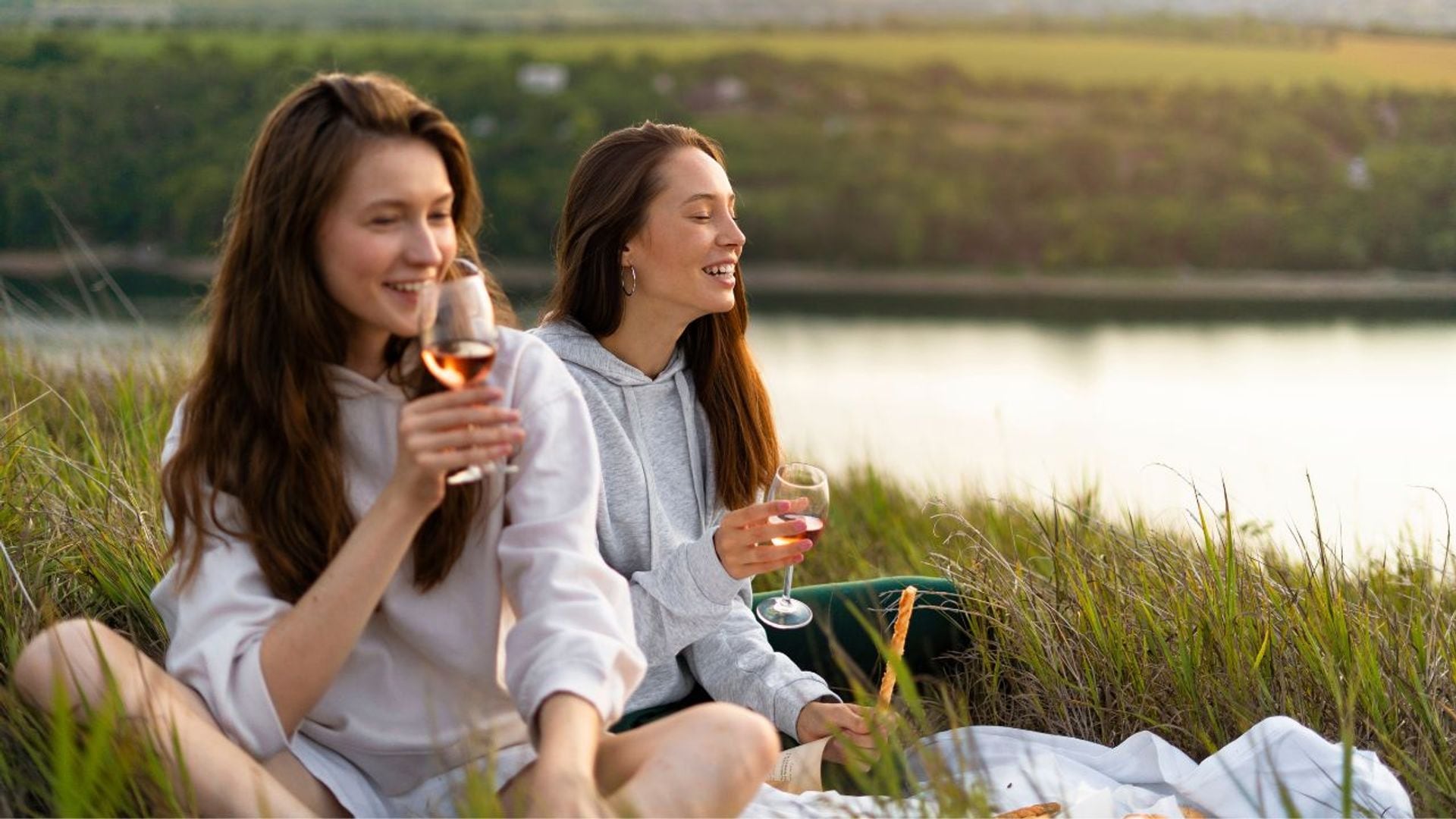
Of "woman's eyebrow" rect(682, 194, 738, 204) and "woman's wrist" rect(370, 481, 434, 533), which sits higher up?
"woman's eyebrow" rect(682, 194, 738, 204)

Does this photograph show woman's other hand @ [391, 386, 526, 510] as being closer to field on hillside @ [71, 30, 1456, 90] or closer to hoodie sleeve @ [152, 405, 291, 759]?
hoodie sleeve @ [152, 405, 291, 759]

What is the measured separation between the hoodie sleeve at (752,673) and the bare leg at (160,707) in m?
1.28

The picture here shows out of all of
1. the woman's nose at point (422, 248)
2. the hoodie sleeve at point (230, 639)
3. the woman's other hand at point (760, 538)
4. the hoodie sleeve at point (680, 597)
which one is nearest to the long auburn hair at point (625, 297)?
the hoodie sleeve at point (680, 597)

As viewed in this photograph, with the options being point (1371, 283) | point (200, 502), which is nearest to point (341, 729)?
point (200, 502)

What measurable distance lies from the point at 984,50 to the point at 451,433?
38.3 meters

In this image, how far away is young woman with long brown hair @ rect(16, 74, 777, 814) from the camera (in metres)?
2.19

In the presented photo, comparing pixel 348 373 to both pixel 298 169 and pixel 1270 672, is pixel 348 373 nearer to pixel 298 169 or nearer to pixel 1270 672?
pixel 298 169

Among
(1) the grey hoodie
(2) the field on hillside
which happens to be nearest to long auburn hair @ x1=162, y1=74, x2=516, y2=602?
(1) the grey hoodie

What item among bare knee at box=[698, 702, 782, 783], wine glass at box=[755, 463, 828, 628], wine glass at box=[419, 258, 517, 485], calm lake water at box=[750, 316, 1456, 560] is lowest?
calm lake water at box=[750, 316, 1456, 560]

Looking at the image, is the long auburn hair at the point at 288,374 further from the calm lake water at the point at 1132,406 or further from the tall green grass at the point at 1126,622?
the calm lake water at the point at 1132,406

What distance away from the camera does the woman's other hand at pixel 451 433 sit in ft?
6.64

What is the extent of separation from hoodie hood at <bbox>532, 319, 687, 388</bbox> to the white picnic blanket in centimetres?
101

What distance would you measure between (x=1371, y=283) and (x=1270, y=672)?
108ft

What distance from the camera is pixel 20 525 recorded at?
337 centimetres
